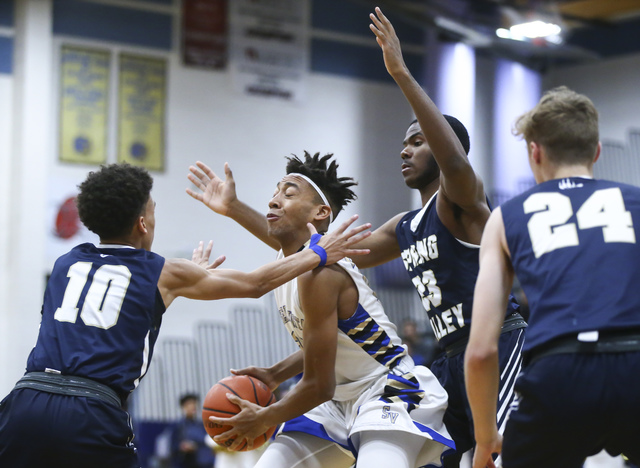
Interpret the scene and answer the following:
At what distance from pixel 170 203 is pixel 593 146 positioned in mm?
12727

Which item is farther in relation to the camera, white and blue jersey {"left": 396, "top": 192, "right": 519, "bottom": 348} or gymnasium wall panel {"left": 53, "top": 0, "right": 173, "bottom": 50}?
gymnasium wall panel {"left": 53, "top": 0, "right": 173, "bottom": 50}

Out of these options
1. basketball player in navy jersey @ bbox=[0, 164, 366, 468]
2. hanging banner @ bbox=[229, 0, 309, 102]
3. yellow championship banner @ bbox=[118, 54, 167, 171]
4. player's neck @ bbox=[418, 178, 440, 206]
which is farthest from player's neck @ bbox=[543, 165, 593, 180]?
hanging banner @ bbox=[229, 0, 309, 102]

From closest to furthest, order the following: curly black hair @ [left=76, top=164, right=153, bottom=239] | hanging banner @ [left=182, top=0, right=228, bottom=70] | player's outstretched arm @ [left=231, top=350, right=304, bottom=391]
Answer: curly black hair @ [left=76, top=164, right=153, bottom=239] → player's outstretched arm @ [left=231, top=350, right=304, bottom=391] → hanging banner @ [left=182, top=0, right=228, bottom=70]

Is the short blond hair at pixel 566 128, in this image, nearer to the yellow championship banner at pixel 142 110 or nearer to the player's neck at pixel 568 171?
the player's neck at pixel 568 171

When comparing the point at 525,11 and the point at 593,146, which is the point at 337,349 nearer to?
the point at 593,146

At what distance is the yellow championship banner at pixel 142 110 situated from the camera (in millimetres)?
15242

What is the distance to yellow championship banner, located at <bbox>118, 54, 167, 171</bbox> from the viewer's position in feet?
50.0

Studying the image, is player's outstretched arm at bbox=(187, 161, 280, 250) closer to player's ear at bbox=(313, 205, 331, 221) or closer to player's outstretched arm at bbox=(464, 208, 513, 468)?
player's ear at bbox=(313, 205, 331, 221)

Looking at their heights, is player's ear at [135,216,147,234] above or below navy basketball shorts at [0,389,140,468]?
above

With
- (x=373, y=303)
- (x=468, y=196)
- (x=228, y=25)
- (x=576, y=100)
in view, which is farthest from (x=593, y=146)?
(x=228, y=25)

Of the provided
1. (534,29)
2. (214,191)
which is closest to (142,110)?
(534,29)

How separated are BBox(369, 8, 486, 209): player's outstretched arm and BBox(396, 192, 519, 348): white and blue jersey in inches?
11.4

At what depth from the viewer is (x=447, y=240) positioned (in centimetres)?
469

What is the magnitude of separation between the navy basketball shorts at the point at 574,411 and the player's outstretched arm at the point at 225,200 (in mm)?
2780
